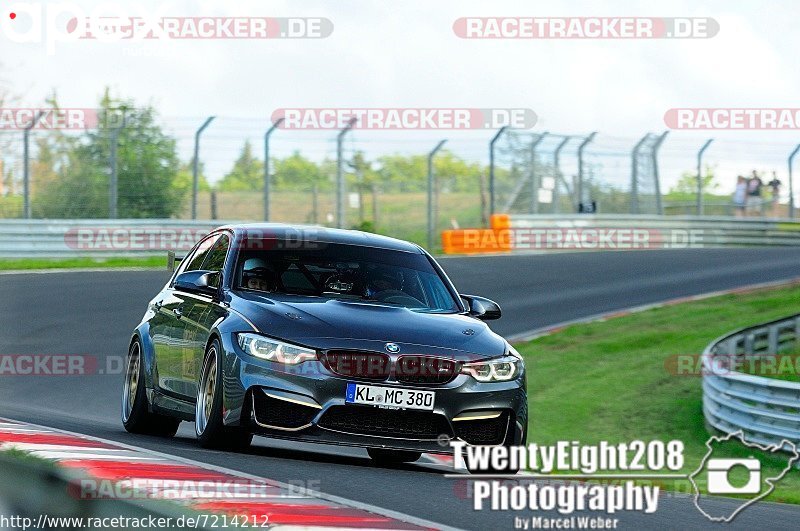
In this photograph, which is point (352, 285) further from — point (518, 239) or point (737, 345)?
point (518, 239)

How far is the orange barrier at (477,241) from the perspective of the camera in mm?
30422

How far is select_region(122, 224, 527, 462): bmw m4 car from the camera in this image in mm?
8102

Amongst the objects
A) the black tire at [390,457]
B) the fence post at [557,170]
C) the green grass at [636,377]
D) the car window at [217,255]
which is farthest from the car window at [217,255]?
the fence post at [557,170]

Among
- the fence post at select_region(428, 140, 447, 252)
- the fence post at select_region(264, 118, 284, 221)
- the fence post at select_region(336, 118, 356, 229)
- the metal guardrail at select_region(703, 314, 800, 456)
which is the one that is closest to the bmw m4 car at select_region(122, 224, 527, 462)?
the metal guardrail at select_region(703, 314, 800, 456)

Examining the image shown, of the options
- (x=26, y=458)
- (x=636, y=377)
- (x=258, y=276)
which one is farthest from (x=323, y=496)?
(x=636, y=377)

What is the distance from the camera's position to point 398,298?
9.26 metres

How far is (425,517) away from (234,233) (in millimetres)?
3652

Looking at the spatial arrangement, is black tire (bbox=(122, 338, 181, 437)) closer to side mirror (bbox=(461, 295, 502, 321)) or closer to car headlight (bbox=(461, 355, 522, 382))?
side mirror (bbox=(461, 295, 502, 321))

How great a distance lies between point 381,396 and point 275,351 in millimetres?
632

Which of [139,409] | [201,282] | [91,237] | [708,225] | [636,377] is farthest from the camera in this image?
[708,225]

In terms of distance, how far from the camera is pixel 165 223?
87.6 feet

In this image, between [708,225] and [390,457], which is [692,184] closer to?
[708,225]

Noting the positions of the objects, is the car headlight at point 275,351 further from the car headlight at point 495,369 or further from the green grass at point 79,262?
the green grass at point 79,262

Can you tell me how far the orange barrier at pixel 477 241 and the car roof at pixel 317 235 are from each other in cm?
2059
